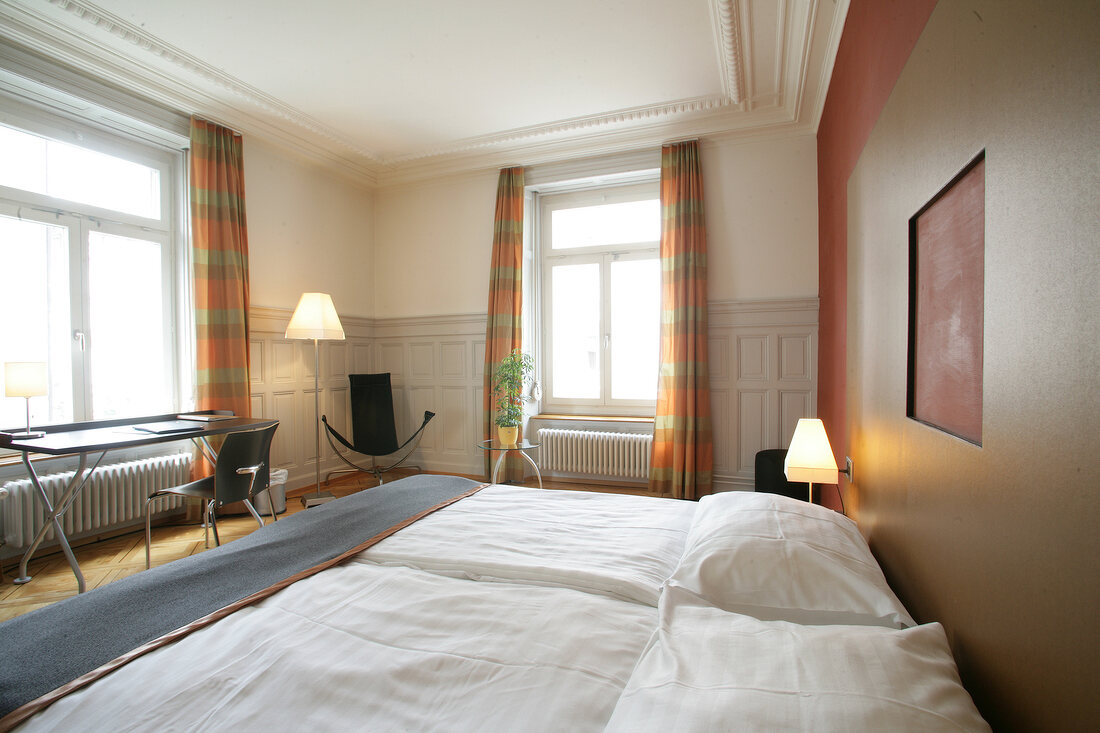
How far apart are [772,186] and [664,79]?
3.94 ft

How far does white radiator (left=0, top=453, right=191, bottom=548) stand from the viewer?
8.95ft

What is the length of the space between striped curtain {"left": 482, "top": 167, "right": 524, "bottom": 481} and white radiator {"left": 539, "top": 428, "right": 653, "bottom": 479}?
1.76ft

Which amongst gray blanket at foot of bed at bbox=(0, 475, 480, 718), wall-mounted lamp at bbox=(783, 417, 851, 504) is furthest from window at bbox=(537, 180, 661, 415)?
gray blanket at foot of bed at bbox=(0, 475, 480, 718)

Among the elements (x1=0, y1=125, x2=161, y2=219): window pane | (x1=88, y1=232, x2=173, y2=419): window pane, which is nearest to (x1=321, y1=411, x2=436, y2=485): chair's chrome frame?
(x1=88, y1=232, x2=173, y2=419): window pane

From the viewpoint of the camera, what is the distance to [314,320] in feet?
12.9

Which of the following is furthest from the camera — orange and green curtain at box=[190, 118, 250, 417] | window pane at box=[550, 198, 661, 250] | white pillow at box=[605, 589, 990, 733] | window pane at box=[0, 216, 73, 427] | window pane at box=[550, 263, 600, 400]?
window pane at box=[550, 263, 600, 400]

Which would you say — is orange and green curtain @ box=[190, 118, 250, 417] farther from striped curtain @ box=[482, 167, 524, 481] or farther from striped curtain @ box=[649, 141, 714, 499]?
striped curtain @ box=[649, 141, 714, 499]

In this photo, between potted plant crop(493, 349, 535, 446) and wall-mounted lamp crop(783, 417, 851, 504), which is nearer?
wall-mounted lamp crop(783, 417, 851, 504)

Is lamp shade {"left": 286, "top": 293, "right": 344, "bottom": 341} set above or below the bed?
above

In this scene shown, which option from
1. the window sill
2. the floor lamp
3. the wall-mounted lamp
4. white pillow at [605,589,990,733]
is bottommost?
the window sill

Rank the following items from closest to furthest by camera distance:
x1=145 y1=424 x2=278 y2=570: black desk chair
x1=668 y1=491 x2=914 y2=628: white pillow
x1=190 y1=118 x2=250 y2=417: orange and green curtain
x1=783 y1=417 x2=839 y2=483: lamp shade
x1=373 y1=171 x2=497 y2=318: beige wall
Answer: x1=668 y1=491 x2=914 y2=628: white pillow < x1=783 y1=417 x2=839 y2=483: lamp shade < x1=145 y1=424 x2=278 y2=570: black desk chair < x1=190 y1=118 x2=250 y2=417: orange and green curtain < x1=373 y1=171 x2=497 y2=318: beige wall

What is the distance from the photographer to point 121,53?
3033 mm

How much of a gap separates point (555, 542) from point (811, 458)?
116 centimetres

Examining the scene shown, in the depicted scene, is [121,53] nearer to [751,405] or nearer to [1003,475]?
[1003,475]
